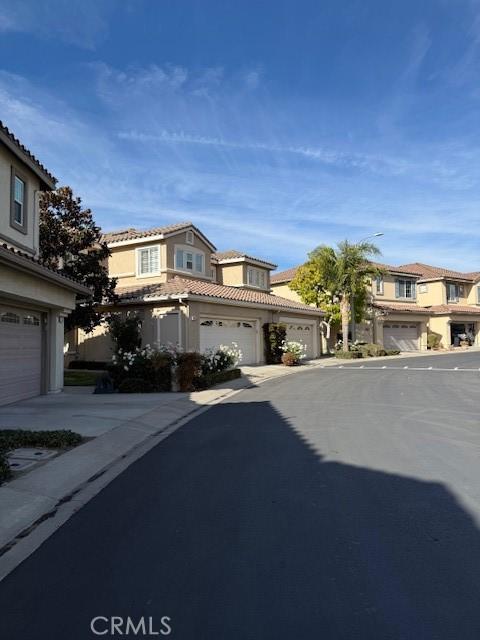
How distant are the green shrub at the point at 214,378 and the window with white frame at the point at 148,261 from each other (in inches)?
337

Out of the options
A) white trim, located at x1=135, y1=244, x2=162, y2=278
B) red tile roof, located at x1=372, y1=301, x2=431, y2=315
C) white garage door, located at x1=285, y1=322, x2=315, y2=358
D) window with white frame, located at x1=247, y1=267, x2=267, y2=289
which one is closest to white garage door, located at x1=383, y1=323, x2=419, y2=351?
red tile roof, located at x1=372, y1=301, x2=431, y2=315

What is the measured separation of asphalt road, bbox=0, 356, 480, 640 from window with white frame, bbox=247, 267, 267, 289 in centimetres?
2632

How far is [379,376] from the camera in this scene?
2164 cm

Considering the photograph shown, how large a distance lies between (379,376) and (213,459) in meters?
15.5

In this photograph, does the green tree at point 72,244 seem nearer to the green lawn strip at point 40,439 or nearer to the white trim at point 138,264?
Answer: the white trim at point 138,264

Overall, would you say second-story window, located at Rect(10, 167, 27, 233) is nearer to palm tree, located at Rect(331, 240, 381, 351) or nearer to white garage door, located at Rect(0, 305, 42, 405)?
white garage door, located at Rect(0, 305, 42, 405)

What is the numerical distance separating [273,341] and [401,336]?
20.5 meters

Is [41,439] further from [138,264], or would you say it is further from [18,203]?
[138,264]

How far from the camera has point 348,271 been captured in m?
35.1

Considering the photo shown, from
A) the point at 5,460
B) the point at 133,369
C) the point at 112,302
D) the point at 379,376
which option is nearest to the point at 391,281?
the point at 379,376

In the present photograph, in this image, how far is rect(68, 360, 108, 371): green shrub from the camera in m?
25.8

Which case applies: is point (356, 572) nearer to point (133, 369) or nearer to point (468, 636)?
point (468, 636)

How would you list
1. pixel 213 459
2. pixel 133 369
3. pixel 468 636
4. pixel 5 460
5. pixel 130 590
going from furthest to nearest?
pixel 133 369 < pixel 213 459 < pixel 5 460 < pixel 130 590 < pixel 468 636

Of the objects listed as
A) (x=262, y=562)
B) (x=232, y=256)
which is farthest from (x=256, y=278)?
(x=262, y=562)
